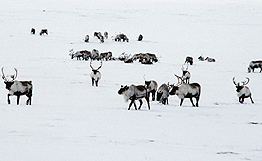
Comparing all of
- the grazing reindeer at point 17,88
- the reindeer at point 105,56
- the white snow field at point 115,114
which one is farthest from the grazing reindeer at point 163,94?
the reindeer at point 105,56

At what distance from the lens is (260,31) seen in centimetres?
5144

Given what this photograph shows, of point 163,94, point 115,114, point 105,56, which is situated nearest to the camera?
point 115,114

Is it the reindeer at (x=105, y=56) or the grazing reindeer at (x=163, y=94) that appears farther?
the reindeer at (x=105, y=56)

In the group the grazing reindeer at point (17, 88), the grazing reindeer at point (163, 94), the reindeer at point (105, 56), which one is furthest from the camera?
the reindeer at point (105, 56)

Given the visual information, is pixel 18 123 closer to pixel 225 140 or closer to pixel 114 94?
pixel 225 140

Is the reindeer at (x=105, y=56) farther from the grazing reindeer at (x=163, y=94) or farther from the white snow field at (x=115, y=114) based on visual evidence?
the grazing reindeer at (x=163, y=94)

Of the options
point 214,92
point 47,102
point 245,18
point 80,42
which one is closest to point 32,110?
point 47,102

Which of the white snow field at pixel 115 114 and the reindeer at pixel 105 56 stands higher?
the reindeer at pixel 105 56

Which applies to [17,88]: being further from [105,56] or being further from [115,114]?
[105,56]

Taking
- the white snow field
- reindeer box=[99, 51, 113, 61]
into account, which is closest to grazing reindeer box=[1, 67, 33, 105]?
the white snow field

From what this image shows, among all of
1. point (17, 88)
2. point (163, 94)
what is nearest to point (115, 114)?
point (163, 94)

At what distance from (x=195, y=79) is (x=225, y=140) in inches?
541

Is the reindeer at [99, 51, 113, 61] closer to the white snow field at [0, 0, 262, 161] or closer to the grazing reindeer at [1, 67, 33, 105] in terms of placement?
the white snow field at [0, 0, 262, 161]

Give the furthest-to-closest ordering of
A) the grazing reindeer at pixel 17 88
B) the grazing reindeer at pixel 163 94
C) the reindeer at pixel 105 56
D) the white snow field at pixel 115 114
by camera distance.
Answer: the reindeer at pixel 105 56 < the grazing reindeer at pixel 163 94 < the grazing reindeer at pixel 17 88 < the white snow field at pixel 115 114
